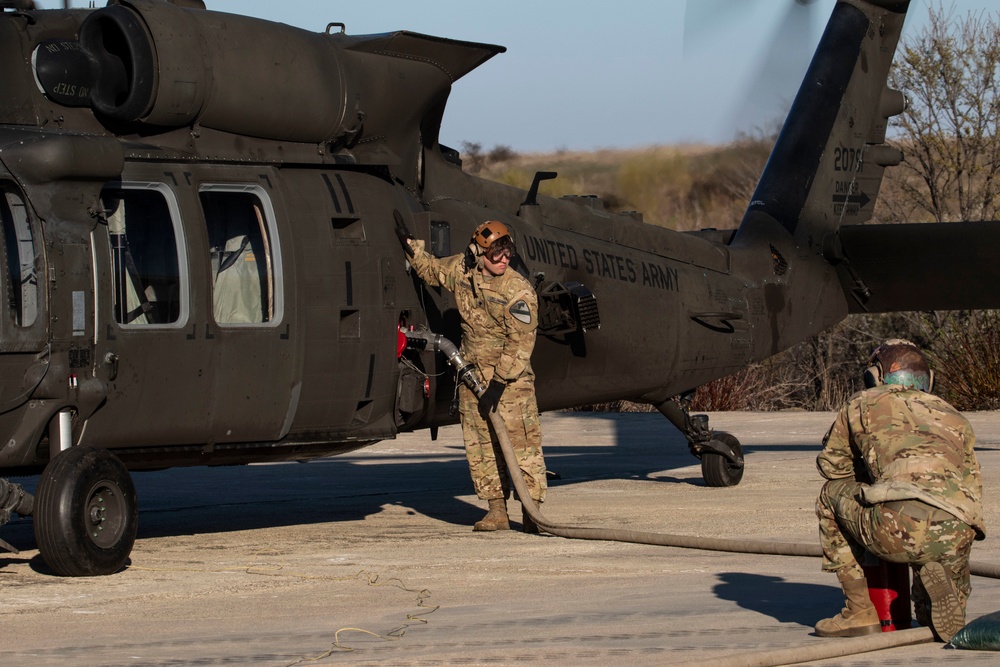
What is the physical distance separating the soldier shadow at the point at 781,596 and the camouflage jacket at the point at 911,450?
789mm

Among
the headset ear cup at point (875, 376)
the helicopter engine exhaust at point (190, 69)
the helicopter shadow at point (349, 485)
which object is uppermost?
the helicopter engine exhaust at point (190, 69)

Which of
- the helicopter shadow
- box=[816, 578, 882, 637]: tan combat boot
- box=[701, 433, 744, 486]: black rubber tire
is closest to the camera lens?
box=[816, 578, 882, 637]: tan combat boot

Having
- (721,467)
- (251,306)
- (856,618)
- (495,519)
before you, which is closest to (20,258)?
(251,306)

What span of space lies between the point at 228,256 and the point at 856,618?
407 centimetres

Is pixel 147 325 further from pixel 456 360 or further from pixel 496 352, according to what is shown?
pixel 496 352

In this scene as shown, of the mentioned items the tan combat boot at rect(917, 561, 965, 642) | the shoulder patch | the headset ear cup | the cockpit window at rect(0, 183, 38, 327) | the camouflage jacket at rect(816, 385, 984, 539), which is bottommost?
the tan combat boot at rect(917, 561, 965, 642)

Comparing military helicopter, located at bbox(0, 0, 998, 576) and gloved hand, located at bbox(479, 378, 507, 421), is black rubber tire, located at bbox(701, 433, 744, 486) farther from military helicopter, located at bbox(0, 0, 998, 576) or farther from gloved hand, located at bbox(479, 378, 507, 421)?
gloved hand, located at bbox(479, 378, 507, 421)

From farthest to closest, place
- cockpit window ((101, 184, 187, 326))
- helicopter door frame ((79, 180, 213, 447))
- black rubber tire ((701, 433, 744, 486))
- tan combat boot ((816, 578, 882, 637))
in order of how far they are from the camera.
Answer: black rubber tire ((701, 433, 744, 486)) < cockpit window ((101, 184, 187, 326)) < helicopter door frame ((79, 180, 213, 447)) < tan combat boot ((816, 578, 882, 637))

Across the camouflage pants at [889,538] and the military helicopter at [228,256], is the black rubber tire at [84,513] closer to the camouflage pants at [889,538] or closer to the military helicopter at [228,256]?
the military helicopter at [228,256]

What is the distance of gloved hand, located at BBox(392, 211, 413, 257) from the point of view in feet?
27.9

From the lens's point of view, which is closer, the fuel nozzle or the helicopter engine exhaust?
the helicopter engine exhaust

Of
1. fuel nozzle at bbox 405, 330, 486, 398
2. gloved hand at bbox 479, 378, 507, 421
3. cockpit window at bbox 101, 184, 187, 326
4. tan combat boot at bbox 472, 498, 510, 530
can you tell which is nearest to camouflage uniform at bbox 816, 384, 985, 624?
gloved hand at bbox 479, 378, 507, 421

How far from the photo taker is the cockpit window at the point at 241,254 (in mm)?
7676

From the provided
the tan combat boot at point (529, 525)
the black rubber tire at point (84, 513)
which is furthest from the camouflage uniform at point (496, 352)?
the black rubber tire at point (84, 513)
